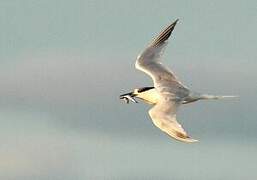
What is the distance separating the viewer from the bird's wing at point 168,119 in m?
66.4

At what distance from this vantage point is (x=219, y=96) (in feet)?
249

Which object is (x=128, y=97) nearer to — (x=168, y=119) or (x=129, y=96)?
(x=129, y=96)

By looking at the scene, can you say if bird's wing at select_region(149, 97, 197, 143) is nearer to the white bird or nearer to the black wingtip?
the white bird

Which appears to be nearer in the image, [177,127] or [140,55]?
[177,127]

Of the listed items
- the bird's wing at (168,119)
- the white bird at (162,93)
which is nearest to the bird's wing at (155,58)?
the white bird at (162,93)

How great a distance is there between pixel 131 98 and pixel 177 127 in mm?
15247

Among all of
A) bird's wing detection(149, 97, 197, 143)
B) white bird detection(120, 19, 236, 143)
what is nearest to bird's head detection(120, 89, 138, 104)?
white bird detection(120, 19, 236, 143)

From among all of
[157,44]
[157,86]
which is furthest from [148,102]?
[157,44]

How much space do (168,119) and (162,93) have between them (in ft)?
25.0

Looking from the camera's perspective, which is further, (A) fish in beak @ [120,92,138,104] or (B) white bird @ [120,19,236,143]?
(A) fish in beak @ [120,92,138,104]

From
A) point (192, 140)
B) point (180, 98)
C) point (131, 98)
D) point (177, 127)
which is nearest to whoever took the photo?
point (192, 140)

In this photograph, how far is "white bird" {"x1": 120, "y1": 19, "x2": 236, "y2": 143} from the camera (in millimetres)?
68688

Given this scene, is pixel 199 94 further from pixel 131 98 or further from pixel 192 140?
pixel 192 140

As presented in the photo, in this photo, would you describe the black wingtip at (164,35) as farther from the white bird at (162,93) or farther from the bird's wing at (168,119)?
the bird's wing at (168,119)
